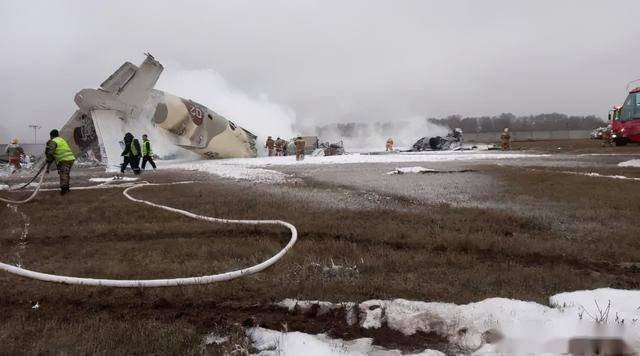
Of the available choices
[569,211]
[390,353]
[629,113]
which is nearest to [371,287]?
[390,353]

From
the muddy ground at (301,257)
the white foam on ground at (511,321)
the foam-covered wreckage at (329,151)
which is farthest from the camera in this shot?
the foam-covered wreckage at (329,151)

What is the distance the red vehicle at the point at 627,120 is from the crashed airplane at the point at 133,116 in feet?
76.6

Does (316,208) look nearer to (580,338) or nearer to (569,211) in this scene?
(569,211)

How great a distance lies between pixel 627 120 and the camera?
85.1 ft

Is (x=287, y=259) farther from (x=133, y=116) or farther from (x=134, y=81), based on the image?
(x=133, y=116)

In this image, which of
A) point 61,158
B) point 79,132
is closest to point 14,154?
point 79,132

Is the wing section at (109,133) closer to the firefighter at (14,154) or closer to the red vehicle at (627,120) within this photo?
the firefighter at (14,154)

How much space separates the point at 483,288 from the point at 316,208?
163 inches

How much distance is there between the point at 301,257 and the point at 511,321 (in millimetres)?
2373

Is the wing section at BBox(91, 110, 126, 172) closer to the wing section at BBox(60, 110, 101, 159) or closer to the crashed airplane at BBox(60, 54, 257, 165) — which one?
the crashed airplane at BBox(60, 54, 257, 165)

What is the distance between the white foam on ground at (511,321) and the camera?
2.86 metres

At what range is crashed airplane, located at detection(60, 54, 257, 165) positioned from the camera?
20.7 m

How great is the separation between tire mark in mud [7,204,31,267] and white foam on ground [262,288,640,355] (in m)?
3.62

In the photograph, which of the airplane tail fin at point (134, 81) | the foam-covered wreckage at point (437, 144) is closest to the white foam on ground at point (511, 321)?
the airplane tail fin at point (134, 81)
